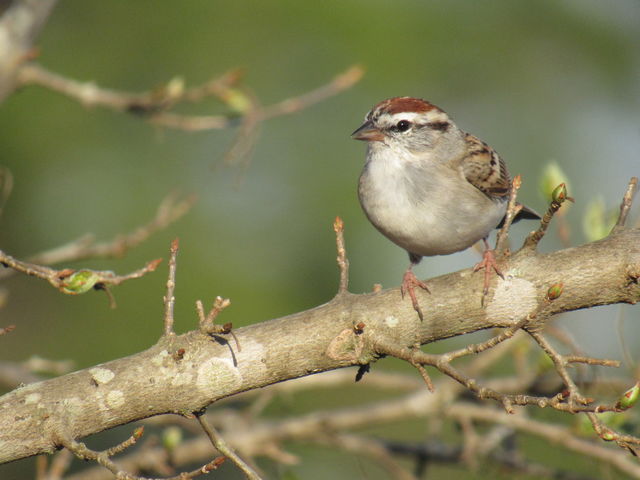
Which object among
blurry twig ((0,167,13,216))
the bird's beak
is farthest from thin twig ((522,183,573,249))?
blurry twig ((0,167,13,216))

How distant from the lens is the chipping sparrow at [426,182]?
15.4 ft

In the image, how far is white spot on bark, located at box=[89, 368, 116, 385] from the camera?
3.11 meters

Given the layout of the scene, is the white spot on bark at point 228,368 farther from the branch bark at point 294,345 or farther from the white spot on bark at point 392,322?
the white spot on bark at point 392,322

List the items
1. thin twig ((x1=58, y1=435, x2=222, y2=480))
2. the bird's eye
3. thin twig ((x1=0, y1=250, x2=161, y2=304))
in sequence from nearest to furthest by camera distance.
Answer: thin twig ((x1=58, y1=435, x2=222, y2=480)), thin twig ((x1=0, y1=250, x2=161, y2=304)), the bird's eye

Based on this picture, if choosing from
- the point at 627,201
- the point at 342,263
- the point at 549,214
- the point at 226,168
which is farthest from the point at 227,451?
the point at 226,168

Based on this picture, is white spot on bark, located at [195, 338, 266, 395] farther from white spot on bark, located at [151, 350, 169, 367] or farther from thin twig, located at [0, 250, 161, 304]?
thin twig, located at [0, 250, 161, 304]

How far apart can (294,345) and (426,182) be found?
1947 mm

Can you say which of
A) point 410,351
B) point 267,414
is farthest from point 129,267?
point 410,351

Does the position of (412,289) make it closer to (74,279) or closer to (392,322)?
(392,322)

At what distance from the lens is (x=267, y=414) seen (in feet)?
27.0

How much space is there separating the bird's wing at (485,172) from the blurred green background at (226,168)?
1.85 metres

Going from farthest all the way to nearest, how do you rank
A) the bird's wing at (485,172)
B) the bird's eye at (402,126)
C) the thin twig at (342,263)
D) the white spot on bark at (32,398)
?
1. the bird's eye at (402,126)
2. the bird's wing at (485,172)
3. the thin twig at (342,263)
4. the white spot on bark at (32,398)

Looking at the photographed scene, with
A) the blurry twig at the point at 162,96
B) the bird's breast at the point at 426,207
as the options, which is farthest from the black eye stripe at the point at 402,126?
the blurry twig at the point at 162,96

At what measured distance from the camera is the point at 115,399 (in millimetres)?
3088
